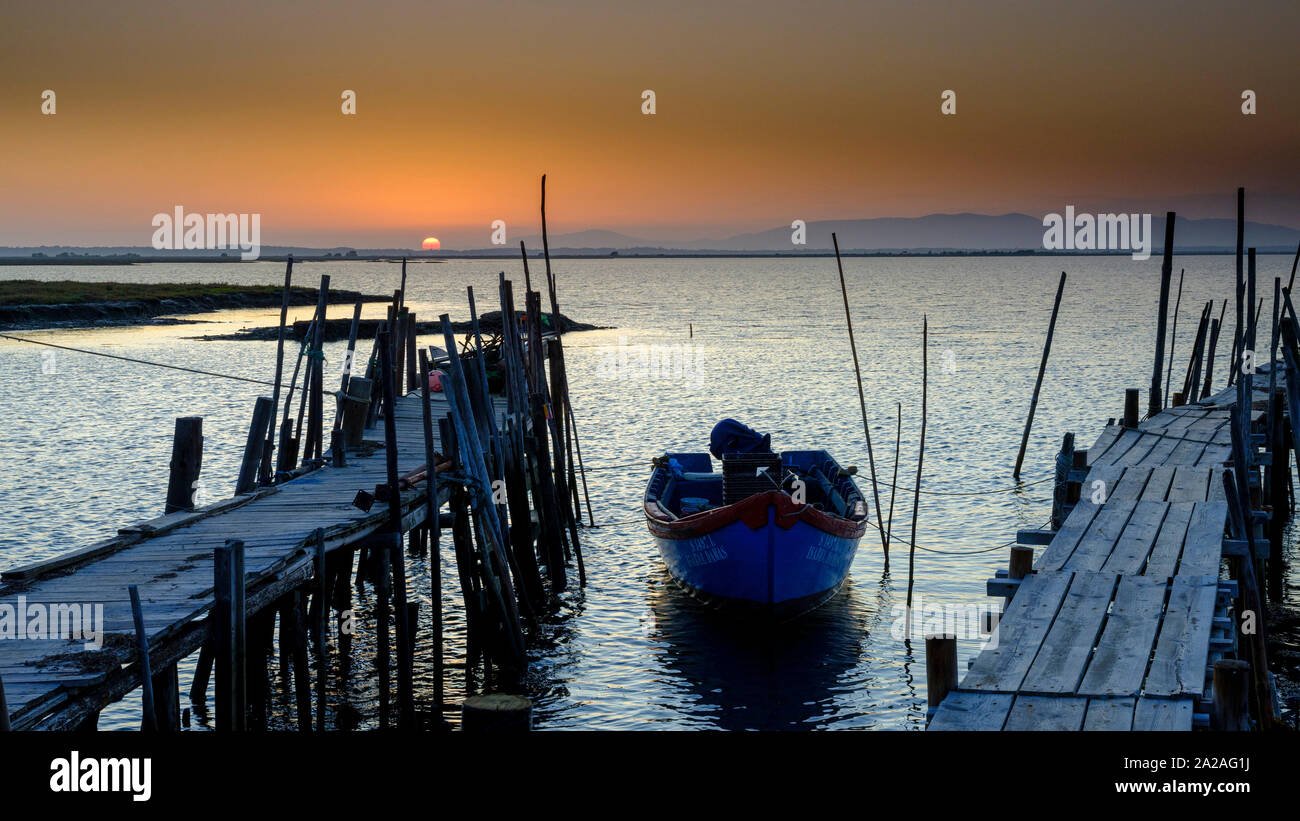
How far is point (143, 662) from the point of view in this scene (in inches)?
304

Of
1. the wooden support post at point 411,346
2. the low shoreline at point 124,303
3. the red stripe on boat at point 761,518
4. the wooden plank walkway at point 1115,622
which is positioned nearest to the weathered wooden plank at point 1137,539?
the wooden plank walkway at point 1115,622

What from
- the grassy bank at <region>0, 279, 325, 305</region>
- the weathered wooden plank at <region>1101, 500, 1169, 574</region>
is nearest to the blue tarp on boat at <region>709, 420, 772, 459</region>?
the weathered wooden plank at <region>1101, 500, 1169, 574</region>

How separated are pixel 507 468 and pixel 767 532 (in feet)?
14.1

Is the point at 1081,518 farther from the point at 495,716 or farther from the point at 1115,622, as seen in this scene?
the point at 495,716

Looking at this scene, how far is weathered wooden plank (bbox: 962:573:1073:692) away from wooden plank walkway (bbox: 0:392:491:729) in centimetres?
561

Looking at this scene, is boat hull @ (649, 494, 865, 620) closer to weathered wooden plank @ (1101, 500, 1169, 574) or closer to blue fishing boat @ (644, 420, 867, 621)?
blue fishing boat @ (644, 420, 867, 621)

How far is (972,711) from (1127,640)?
196 cm

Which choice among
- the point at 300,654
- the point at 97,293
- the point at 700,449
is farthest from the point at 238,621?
the point at 97,293

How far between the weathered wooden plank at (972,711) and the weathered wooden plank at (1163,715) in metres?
0.76

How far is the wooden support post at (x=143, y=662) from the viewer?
7.60m

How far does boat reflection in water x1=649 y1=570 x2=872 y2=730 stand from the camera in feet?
44.1
